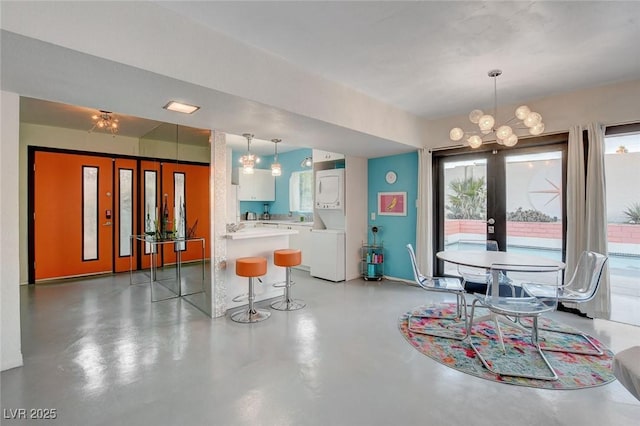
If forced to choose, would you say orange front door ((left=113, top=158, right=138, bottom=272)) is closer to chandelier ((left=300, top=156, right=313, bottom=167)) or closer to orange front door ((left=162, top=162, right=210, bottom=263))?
orange front door ((left=162, top=162, right=210, bottom=263))

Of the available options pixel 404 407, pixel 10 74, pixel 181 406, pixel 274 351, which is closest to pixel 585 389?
pixel 404 407

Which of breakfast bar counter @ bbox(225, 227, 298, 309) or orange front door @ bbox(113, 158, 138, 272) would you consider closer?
breakfast bar counter @ bbox(225, 227, 298, 309)

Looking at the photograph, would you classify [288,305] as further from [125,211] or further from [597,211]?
[125,211]

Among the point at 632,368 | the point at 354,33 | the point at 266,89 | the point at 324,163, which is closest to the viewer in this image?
the point at 632,368

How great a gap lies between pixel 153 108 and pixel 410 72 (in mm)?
2573

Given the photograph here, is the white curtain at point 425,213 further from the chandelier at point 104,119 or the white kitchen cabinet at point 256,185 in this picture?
the chandelier at point 104,119

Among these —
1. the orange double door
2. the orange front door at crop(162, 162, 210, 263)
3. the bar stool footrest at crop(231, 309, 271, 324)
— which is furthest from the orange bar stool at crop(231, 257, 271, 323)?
the orange double door

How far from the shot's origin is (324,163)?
5.92 meters

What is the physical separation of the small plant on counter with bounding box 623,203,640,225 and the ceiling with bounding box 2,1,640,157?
1426mm

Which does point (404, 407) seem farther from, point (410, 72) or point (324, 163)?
point (324, 163)

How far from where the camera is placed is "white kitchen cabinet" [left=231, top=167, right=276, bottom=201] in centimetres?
731

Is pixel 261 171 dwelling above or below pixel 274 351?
above

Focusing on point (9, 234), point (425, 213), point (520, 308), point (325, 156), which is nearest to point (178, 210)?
point (9, 234)

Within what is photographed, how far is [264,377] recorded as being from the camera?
2.33 meters
